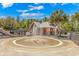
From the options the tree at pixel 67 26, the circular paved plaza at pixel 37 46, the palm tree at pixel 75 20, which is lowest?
the circular paved plaza at pixel 37 46

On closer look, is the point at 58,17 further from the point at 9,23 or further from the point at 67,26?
the point at 9,23

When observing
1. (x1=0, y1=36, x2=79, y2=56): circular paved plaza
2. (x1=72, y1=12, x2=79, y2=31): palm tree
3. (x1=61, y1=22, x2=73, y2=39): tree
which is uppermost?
(x1=72, y1=12, x2=79, y2=31): palm tree

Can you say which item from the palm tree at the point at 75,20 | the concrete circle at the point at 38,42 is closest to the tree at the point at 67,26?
the palm tree at the point at 75,20

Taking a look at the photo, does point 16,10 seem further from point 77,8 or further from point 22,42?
point 77,8

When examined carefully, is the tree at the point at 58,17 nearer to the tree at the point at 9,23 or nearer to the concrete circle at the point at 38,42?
the concrete circle at the point at 38,42

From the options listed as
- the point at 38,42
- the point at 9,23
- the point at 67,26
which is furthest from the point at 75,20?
the point at 9,23

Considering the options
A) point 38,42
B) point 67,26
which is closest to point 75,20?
point 67,26

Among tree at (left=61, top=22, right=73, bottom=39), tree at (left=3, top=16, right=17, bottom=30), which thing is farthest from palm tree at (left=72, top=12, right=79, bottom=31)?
tree at (left=3, top=16, right=17, bottom=30)

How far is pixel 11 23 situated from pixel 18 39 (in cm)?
19

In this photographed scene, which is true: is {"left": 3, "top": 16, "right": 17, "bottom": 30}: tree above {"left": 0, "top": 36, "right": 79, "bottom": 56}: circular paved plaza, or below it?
above

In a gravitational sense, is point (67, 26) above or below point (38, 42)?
above

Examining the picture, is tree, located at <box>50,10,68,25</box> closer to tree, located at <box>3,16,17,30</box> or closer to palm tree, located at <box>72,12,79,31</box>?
palm tree, located at <box>72,12,79,31</box>

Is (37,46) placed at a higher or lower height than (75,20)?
lower

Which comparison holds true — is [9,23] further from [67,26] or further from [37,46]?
[67,26]
